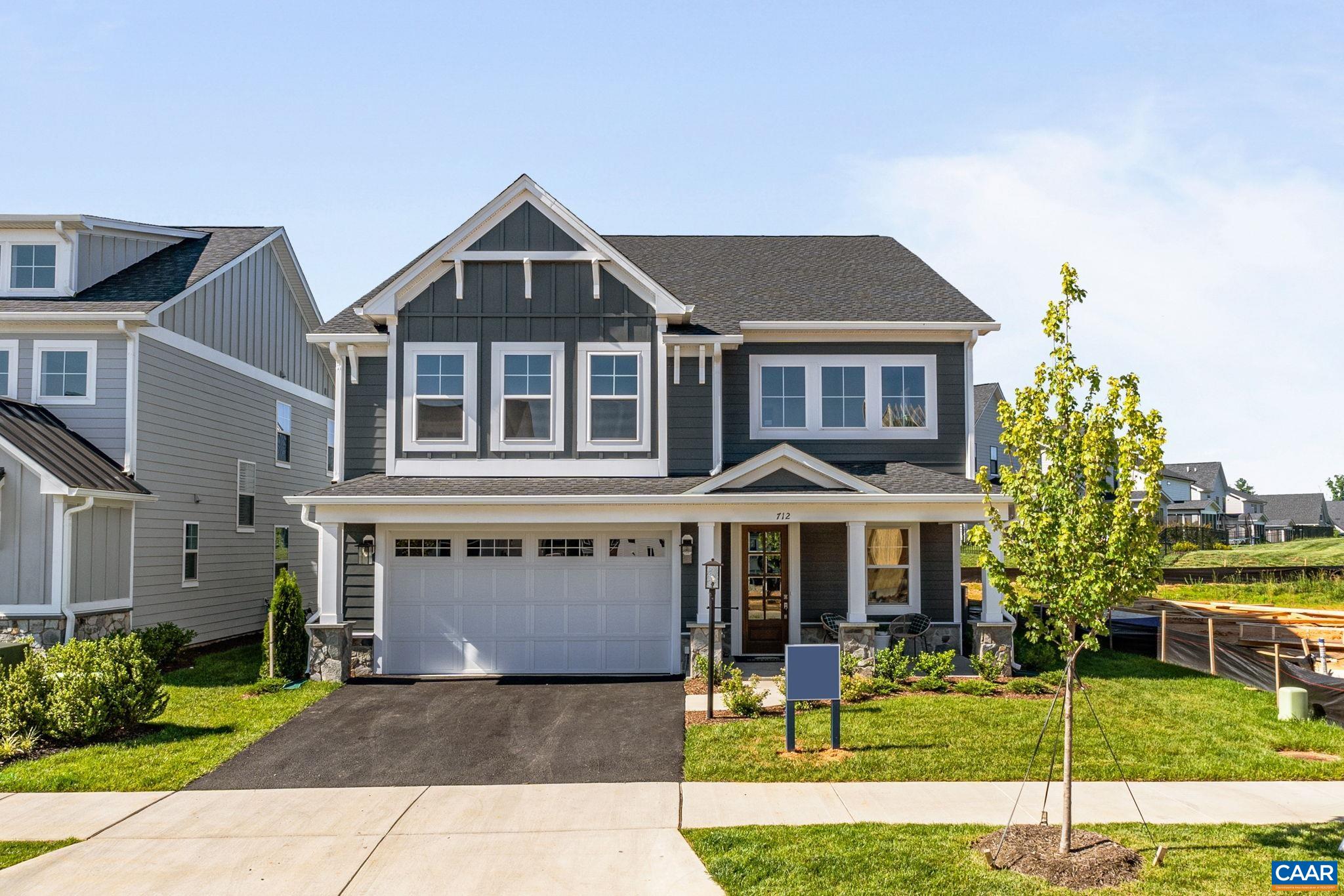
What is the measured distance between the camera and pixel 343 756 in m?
11.4

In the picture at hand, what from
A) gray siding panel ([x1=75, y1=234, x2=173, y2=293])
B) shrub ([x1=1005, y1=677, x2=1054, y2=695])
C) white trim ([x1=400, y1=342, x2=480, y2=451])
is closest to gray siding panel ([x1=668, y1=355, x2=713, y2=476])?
white trim ([x1=400, y1=342, x2=480, y2=451])

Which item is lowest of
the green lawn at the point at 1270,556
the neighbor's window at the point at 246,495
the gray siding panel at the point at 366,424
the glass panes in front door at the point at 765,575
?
the green lawn at the point at 1270,556

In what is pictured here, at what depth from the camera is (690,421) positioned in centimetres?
1686

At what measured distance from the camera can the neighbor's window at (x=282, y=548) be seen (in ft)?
75.2

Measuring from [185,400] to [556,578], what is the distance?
8428mm

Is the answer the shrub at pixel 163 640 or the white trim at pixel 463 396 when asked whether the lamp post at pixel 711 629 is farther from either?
the shrub at pixel 163 640

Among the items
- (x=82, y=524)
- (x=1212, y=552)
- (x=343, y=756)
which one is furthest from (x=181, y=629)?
(x=1212, y=552)

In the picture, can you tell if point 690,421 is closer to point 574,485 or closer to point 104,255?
point 574,485

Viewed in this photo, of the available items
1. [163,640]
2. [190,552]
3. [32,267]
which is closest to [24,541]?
[163,640]

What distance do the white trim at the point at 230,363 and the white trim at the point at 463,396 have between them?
4964mm

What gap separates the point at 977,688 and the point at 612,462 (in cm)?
652

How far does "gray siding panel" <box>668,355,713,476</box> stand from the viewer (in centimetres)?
1678

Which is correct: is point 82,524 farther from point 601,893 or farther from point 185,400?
point 601,893

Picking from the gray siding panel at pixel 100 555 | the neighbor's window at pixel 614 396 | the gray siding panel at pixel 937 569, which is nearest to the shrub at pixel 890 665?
the gray siding panel at pixel 937 569
